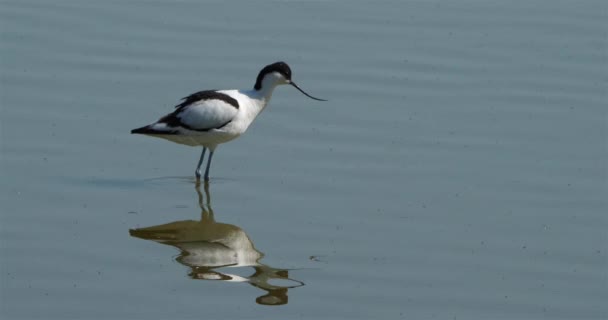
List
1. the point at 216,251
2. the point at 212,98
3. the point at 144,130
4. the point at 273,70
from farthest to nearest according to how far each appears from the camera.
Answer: the point at 273,70 → the point at 212,98 → the point at 144,130 → the point at 216,251

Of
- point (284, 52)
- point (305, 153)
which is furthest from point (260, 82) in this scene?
point (284, 52)

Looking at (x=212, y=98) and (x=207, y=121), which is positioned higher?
(x=212, y=98)

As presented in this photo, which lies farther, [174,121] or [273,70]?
[273,70]

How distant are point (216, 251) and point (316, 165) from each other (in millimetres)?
2224

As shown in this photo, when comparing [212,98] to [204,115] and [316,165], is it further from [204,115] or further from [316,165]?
[316,165]

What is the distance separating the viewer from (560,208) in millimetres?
11258

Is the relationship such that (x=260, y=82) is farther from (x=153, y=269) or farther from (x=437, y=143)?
(x=153, y=269)

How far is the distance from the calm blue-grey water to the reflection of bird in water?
2 cm

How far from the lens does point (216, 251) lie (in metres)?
10.3

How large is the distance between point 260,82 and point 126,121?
1.47 meters

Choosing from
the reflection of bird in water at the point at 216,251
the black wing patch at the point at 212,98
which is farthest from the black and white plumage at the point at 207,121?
the reflection of bird in water at the point at 216,251

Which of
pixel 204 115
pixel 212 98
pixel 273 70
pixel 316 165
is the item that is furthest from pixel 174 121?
pixel 316 165

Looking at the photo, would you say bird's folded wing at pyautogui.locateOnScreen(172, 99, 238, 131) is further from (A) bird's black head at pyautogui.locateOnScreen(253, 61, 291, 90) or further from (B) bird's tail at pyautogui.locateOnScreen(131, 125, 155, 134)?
(A) bird's black head at pyautogui.locateOnScreen(253, 61, 291, 90)

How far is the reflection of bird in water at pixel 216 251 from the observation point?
9.52 meters
